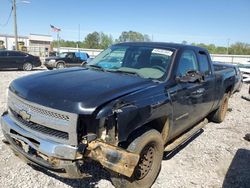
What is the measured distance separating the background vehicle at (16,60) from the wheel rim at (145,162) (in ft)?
57.4

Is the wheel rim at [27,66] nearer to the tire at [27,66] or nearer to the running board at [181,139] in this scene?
the tire at [27,66]

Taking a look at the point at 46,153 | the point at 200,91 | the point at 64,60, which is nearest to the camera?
the point at 46,153

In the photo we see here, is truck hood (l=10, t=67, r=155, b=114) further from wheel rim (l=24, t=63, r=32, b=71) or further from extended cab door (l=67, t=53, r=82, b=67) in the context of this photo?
extended cab door (l=67, t=53, r=82, b=67)

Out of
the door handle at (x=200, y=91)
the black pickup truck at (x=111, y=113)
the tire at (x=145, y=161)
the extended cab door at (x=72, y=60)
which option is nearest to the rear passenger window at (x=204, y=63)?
the door handle at (x=200, y=91)

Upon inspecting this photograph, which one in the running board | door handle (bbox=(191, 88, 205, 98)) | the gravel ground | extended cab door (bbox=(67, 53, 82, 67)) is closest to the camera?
the gravel ground

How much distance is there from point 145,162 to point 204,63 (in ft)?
9.31

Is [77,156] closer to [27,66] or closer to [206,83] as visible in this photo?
[206,83]

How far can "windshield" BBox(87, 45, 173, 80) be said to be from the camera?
4.16m

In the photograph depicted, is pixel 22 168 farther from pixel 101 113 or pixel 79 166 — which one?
pixel 101 113

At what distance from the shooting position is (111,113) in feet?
9.32

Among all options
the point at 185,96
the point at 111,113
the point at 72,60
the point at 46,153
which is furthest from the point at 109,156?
the point at 72,60

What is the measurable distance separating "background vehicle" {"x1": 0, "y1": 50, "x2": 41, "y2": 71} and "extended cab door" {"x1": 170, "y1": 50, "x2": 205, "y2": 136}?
16764mm

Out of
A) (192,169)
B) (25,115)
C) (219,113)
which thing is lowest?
(192,169)

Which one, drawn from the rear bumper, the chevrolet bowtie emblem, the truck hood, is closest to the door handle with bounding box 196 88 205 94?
the truck hood
